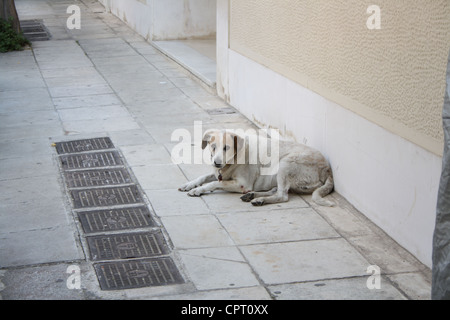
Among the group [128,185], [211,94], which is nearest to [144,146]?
[128,185]

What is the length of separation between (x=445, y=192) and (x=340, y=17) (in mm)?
3332

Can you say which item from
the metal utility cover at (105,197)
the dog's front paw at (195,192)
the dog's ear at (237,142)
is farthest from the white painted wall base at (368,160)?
the metal utility cover at (105,197)

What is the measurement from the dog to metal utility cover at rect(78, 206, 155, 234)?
713 millimetres

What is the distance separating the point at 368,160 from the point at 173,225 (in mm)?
2032

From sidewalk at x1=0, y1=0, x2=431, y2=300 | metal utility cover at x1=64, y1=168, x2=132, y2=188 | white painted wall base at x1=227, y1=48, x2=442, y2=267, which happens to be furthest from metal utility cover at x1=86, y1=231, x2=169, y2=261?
white painted wall base at x1=227, y1=48, x2=442, y2=267

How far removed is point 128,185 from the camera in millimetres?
7676

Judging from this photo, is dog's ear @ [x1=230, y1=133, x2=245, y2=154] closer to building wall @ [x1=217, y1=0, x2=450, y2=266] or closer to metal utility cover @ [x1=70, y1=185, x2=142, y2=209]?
building wall @ [x1=217, y1=0, x2=450, y2=266]

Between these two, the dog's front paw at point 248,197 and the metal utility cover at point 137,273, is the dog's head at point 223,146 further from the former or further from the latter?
the metal utility cover at point 137,273

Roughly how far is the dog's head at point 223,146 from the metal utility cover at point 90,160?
1.83m

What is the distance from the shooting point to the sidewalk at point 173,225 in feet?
17.5

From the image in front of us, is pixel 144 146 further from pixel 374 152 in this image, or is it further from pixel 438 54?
pixel 438 54

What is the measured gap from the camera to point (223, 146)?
6.94 meters

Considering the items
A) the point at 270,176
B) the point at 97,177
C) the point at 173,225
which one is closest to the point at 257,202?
the point at 270,176

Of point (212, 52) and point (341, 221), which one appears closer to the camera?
point (341, 221)
